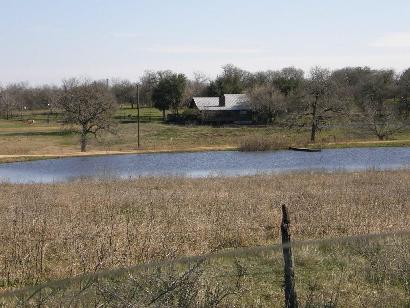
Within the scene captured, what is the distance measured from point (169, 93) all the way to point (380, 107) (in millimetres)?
33133

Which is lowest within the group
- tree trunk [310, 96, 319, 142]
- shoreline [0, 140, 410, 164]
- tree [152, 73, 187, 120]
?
shoreline [0, 140, 410, 164]

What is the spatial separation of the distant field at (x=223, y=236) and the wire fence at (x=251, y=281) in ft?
0.09

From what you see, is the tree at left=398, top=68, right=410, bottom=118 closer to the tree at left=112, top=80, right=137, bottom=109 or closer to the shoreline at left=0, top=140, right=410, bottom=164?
the shoreline at left=0, top=140, right=410, bottom=164

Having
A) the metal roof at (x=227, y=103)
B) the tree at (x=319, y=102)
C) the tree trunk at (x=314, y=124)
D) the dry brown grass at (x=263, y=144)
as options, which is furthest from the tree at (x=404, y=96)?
the dry brown grass at (x=263, y=144)

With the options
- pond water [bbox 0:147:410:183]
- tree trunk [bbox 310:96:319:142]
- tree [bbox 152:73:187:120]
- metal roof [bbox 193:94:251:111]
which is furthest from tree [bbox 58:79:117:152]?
tree [bbox 152:73:187:120]

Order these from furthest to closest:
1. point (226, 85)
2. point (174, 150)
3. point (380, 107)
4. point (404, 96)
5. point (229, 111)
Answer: point (226, 85), point (229, 111), point (404, 96), point (380, 107), point (174, 150)

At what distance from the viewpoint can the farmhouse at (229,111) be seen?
7969 cm

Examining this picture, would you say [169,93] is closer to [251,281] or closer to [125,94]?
[125,94]

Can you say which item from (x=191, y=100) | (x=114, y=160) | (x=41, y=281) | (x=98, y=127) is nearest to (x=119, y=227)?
(x=41, y=281)

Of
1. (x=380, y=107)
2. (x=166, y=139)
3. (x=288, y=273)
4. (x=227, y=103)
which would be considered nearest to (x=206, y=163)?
(x=166, y=139)

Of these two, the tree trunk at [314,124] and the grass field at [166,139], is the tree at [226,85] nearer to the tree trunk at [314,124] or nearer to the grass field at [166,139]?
the grass field at [166,139]

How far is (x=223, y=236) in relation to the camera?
10.9 m

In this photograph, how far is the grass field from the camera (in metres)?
54.2

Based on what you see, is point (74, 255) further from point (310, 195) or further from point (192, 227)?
point (310, 195)
